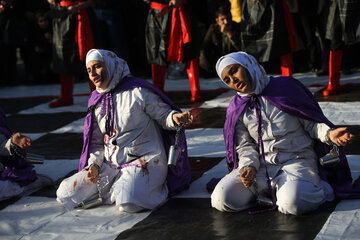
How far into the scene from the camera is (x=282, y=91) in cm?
340

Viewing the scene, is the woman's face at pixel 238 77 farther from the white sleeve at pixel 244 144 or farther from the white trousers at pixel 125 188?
the white trousers at pixel 125 188

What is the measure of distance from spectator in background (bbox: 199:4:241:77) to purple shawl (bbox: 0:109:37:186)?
335cm

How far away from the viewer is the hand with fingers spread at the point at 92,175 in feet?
11.9

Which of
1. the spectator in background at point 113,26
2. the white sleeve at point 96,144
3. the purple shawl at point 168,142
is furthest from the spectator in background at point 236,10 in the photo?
the white sleeve at point 96,144

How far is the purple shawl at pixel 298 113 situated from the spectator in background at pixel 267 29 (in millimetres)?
2367

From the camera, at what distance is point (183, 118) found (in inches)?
138

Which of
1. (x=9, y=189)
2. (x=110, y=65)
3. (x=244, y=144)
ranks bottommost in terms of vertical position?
(x=9, y=189)

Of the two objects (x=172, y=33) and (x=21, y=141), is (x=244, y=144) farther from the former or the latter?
(x=172, y=33)

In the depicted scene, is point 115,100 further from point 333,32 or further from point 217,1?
point 217,1

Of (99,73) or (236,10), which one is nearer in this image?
(99,73)

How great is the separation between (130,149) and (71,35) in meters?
2.95

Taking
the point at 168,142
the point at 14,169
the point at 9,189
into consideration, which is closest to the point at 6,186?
the point at 9,189

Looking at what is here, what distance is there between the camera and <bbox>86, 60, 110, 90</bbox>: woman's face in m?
3.70

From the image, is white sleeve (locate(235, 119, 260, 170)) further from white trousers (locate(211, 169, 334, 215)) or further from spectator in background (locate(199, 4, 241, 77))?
spectator in background (locate(199, 4, 241, 77))
